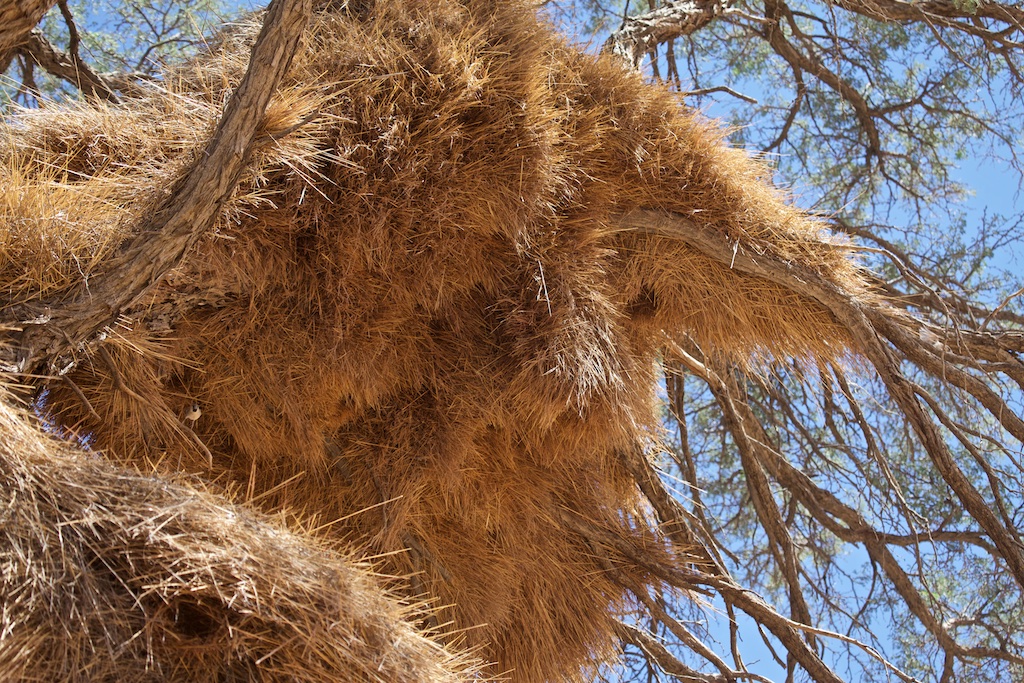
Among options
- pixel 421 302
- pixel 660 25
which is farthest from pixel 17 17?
pixel 660 25

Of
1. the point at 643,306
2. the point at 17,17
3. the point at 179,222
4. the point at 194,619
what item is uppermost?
the point at 643,306

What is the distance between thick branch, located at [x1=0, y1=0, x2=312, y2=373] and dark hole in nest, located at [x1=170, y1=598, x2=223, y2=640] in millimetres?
523

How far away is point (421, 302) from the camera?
2.36 m

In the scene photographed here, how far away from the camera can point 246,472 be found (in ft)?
7.89

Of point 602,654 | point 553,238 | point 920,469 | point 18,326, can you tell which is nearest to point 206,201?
point 18,326

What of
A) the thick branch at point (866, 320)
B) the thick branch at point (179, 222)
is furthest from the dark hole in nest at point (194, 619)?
the thick branch at point (866, 320)

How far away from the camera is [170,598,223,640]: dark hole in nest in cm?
157

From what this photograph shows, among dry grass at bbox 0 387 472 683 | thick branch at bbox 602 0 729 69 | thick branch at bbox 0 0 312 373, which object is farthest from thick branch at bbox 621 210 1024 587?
dry grass at bbox 0 387 472 683

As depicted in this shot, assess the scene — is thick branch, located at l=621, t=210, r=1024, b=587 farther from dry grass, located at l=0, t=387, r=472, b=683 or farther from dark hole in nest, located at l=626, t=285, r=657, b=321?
dry grass, located at l=0, t=387, r=472, b=683

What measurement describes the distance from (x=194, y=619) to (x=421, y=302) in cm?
98

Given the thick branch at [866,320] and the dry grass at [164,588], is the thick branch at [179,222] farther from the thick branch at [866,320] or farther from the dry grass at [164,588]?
the thick branch at [866,320]

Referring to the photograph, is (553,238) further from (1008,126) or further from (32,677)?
(1008,126)

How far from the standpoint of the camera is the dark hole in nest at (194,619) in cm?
157

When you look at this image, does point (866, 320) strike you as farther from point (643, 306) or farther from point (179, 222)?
point (179, 222)
